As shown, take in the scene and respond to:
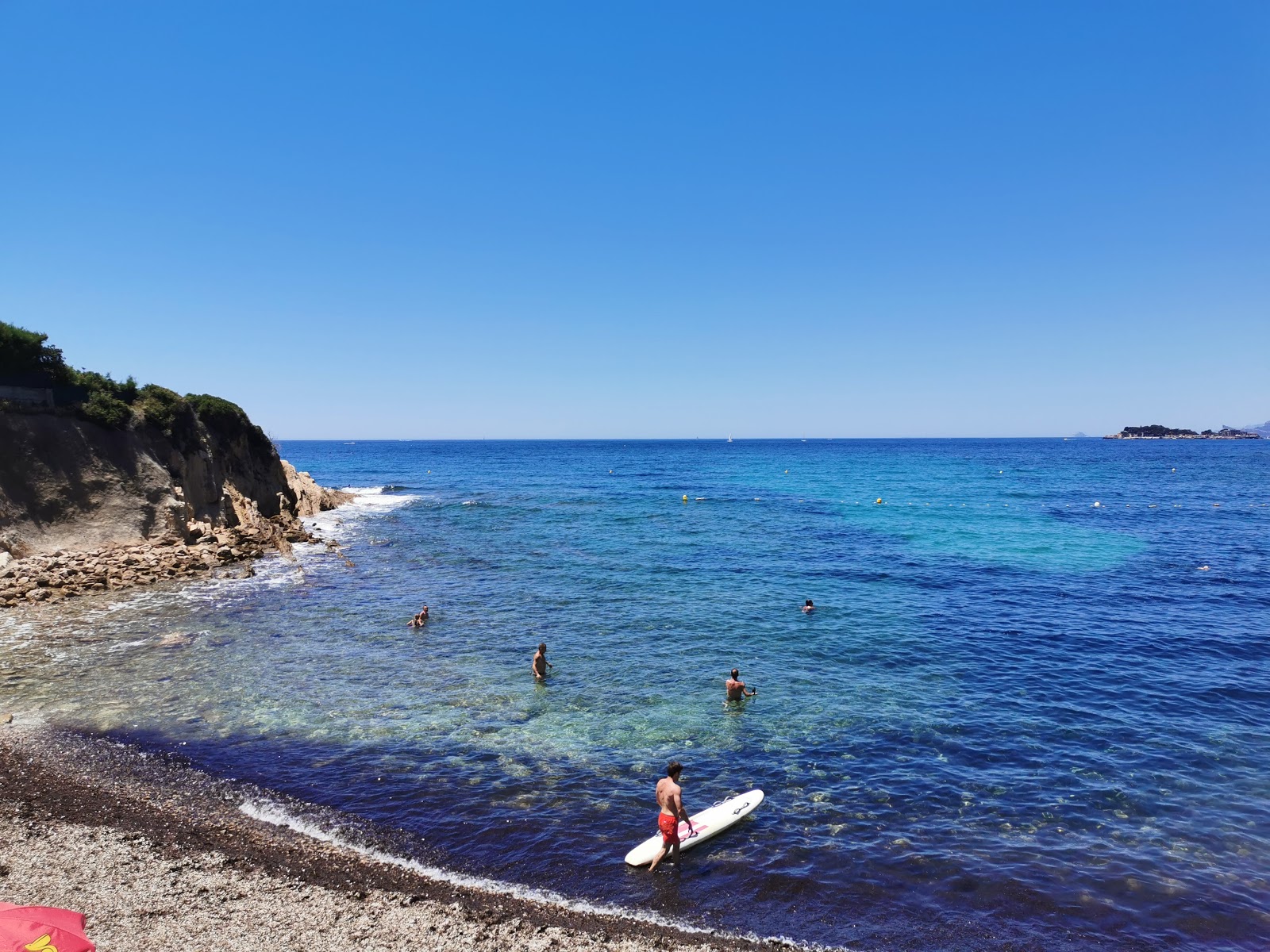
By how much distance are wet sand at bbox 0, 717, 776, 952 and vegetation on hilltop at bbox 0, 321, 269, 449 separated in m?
29.4

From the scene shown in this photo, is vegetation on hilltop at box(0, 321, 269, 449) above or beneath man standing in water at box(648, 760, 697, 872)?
above

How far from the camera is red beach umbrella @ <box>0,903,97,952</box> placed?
7.35m

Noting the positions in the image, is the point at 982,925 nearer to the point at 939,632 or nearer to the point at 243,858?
the point at 243,858

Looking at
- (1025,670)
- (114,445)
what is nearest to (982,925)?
(1025,670)

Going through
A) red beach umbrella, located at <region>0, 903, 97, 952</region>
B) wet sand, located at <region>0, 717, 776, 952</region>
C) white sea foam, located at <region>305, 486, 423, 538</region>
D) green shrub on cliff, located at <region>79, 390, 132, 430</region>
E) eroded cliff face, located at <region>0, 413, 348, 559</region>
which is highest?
green shrub on cliff, located at <region>79, 390, 132, 430</region>

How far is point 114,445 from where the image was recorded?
36625mm

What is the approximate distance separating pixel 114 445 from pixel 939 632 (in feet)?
135

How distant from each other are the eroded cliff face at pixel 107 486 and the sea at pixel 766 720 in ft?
20.7

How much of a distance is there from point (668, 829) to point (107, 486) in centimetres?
3660

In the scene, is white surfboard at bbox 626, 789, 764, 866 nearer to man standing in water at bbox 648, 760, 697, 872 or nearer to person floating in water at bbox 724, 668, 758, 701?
man standing in water at bbox 648, 760, 697, 872

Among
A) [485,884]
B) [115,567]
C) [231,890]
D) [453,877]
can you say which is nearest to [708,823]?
[485,884]

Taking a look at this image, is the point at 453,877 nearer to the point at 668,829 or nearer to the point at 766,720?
the point at 668,829

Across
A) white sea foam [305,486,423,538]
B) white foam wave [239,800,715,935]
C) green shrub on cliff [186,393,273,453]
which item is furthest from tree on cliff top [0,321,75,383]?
white foam wave [239,800,715,935]

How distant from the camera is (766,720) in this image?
62.2ft
